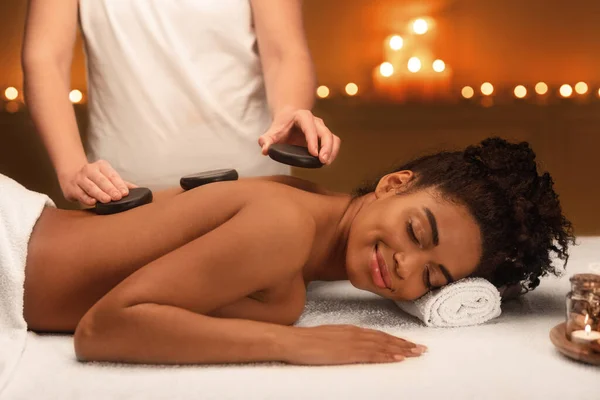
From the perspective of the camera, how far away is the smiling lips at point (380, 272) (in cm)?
113

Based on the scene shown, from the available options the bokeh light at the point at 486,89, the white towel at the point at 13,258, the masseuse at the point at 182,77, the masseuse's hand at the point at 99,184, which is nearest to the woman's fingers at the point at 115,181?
the masseuse's hand at the point at 99,184

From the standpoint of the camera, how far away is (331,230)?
4.00 ft

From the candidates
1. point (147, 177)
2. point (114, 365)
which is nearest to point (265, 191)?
point (114, 365)

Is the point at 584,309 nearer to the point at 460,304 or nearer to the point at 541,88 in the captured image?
the point at 460,304

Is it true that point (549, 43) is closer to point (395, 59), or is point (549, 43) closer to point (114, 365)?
point (395, 59)

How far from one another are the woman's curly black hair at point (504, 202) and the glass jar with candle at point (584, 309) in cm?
15

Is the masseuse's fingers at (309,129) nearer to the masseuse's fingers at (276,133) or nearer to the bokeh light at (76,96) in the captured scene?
the masseuse's fingers at (276,133)

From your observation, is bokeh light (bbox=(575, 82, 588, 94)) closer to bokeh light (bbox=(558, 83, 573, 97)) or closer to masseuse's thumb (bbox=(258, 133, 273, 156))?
bokeh light (bbox=(558, 83, 573, 97))

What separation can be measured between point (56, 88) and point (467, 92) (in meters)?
1.39

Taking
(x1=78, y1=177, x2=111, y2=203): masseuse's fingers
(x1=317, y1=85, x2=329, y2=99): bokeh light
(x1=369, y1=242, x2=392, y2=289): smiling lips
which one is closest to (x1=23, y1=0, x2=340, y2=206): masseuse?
(x1=78, y1=177, x2=111, y2=203): masseuse's fingers

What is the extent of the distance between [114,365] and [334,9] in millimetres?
1646

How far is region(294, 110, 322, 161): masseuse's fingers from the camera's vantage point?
1141mm

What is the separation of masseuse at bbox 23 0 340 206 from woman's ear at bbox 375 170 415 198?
309mm

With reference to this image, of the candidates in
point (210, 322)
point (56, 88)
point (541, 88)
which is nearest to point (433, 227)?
point (210, 322)
